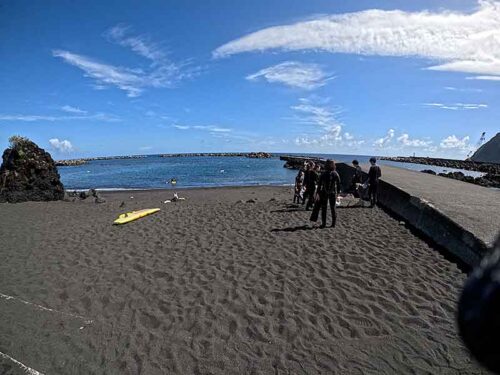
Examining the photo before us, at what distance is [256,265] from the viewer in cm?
751

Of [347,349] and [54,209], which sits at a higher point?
[54,209]

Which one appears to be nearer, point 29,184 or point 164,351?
point 164,351

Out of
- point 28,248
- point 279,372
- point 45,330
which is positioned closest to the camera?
point 279,372

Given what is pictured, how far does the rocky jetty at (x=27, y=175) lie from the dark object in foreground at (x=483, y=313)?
2051 centimetres

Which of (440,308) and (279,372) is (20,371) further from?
(440,308)

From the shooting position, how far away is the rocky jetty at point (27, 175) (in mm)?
17484

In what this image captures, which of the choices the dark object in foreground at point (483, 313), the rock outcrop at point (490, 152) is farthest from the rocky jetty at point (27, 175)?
the rock outcrop at point (490, 152)

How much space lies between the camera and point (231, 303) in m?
5.87

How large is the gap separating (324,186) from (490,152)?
150 m

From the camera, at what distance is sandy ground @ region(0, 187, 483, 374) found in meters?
4.56

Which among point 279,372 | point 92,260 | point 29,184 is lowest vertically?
point 279,372

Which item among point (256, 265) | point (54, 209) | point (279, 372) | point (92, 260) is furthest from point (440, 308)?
point (54, 209)

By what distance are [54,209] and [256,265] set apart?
12.3 m

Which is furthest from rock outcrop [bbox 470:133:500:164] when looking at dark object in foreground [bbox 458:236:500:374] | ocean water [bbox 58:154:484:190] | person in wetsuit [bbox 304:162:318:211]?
dark object in foreground [bbox 458:236:500:374]
